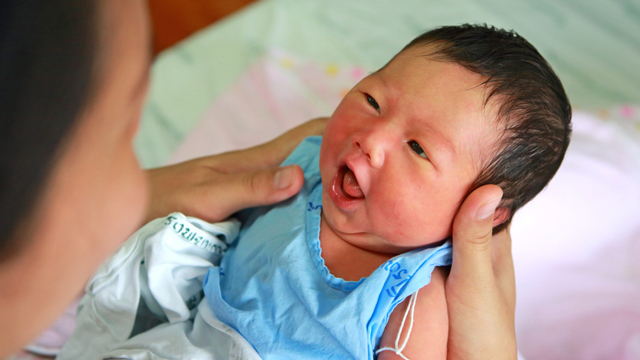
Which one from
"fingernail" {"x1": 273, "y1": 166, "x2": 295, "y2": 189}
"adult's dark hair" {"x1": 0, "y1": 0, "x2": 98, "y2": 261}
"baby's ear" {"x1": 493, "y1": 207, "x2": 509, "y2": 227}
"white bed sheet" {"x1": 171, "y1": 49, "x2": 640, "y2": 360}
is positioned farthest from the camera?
"white bed sheet" {"x1": 171, "y1": 49, "x2": 640, "y2": 360}

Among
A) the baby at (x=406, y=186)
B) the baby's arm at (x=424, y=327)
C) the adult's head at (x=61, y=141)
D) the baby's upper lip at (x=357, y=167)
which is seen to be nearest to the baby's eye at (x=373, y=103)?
the baby at (x=406, y=186)

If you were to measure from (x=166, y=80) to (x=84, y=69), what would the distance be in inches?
58.2

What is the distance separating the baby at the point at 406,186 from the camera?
0.79 m

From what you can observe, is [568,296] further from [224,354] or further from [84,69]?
[84,69]

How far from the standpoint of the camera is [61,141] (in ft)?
1.14

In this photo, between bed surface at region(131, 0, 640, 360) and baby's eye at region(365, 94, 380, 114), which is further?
bed surface at region(131, 0, 640, 360)

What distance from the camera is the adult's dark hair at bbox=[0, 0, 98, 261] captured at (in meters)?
Result: 0.32

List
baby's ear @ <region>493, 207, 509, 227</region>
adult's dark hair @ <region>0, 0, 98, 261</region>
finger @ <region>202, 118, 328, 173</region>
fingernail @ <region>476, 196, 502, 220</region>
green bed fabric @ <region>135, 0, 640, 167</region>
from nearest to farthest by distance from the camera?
adult's dark hair @ <region>0, 0, 98, 261</region> → fingernail @ <region>476, 196, 502, 220</region> → baby's ear @ <region>493, 207, 509, 227</region> → finger @ <region>202, 118, 328, 173</region> → green bed fabric @ <region>135, 0, 640, 167</region>

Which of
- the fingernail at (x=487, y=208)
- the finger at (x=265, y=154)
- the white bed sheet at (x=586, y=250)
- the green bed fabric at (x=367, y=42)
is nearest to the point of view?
the fingernail at (x=487, y=208)

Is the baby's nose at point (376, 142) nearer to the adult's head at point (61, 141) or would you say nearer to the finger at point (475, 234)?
the finger at point (475, 234)

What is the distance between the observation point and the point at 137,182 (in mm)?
494

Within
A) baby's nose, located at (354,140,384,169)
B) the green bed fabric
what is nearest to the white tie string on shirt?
baby's nose, located at (354,140,384,169)

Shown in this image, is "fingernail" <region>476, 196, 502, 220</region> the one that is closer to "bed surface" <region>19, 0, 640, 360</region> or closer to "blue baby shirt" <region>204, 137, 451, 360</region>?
"blue baby shirt" <region>204, 137, 451, 360</region>

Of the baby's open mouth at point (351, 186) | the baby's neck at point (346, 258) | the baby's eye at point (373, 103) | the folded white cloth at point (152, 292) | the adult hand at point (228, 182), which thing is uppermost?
the baby's eye at point (373, 103)
